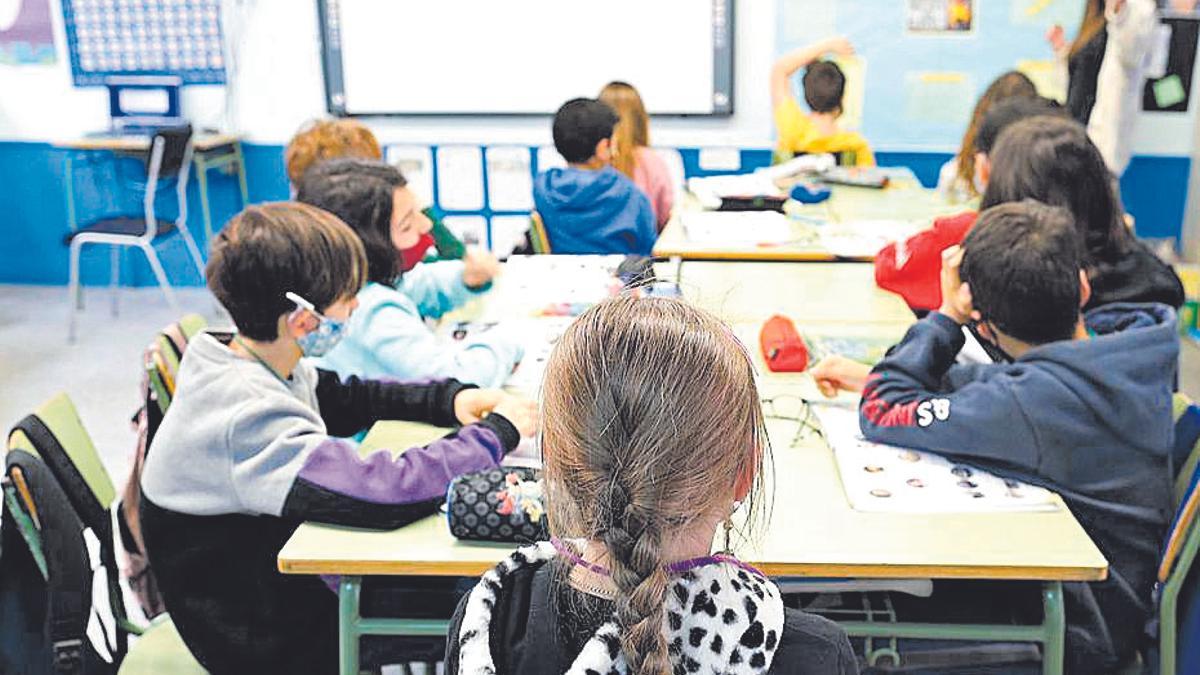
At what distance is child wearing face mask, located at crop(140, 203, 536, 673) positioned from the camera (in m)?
1.53

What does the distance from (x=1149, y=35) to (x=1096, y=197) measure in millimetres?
2595

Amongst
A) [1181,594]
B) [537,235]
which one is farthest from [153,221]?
[1181,594]

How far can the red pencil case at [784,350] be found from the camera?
6.93 ft

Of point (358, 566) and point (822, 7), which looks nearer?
point (358, 566)

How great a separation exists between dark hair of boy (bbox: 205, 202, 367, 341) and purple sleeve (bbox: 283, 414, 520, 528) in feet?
0.74

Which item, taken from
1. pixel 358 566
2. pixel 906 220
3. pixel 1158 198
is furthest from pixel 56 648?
pixel 1158 198

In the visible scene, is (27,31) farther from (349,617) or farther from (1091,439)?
(1091,439)

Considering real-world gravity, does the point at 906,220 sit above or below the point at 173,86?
below

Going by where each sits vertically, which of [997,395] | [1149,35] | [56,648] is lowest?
[56,648]

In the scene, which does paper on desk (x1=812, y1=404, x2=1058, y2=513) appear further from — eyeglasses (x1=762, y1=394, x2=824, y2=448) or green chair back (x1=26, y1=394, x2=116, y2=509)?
green chair back (x1=26, y1=394, x2=116, y2=509)

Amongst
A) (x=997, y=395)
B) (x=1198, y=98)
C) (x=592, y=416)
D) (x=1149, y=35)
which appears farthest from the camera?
(x=1198, y=98)

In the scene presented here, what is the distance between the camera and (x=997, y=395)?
165cm

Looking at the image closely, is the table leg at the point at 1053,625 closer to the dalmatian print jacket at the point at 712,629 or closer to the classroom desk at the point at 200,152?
the dalmatian print jacket at the point at 712,629

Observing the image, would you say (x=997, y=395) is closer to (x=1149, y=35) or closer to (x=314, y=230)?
(x=314, y=230)
